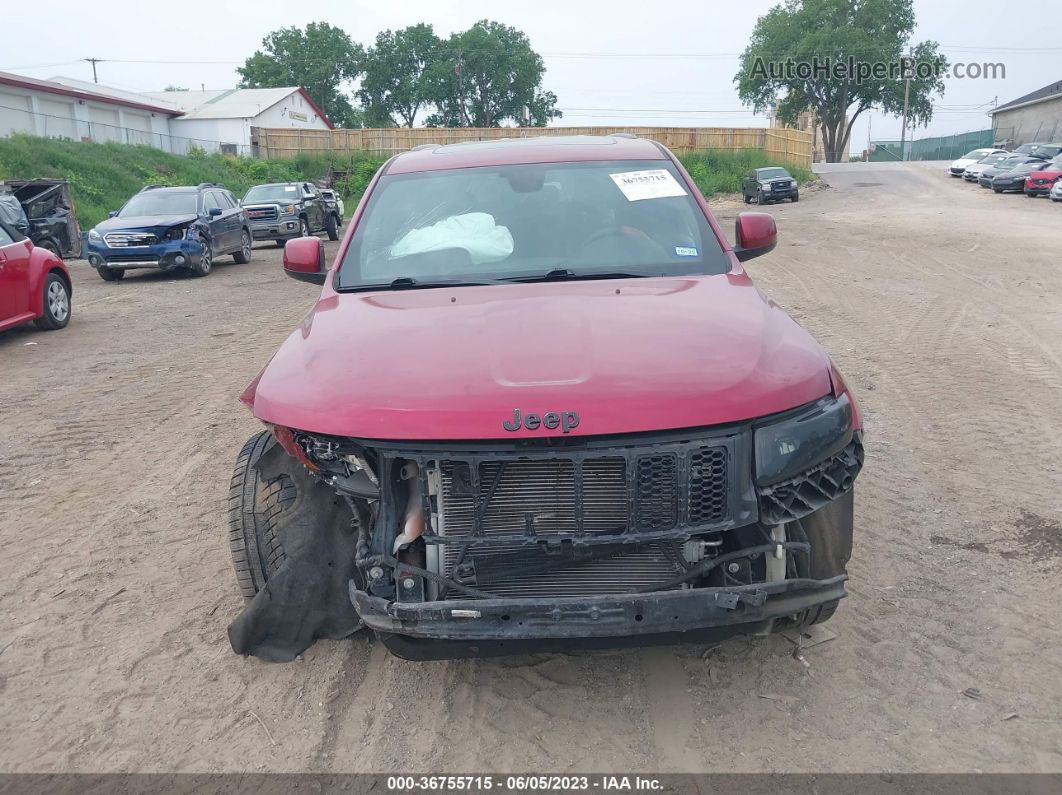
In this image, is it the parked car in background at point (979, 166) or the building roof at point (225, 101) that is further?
the building roof at point (225, 101)

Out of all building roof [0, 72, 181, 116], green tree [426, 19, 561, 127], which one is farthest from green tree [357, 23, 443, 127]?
building roof [0, 72, 181, 116]

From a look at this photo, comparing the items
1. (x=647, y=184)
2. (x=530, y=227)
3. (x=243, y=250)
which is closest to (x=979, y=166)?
(x=243, y=250)

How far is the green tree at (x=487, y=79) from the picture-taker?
8569 cm

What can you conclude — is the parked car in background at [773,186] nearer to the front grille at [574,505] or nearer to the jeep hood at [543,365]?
the jeep hood at [543,365]

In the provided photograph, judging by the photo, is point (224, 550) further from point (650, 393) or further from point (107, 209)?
point (107, 209)

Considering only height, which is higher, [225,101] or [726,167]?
[225,101]

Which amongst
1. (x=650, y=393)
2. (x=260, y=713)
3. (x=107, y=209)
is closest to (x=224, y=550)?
(x=260, y=713)

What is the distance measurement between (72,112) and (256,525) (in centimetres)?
5081

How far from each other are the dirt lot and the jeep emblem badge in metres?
1.05

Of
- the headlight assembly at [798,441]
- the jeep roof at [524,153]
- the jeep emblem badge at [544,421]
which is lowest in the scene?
the headlight assembly at [798,441]

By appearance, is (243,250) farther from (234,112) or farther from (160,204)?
(234,112)

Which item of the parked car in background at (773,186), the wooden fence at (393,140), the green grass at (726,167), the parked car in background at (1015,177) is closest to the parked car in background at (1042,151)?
the parked car in background at (1015,177)

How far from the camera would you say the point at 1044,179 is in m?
30.0

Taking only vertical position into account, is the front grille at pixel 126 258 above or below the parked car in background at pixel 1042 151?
below
